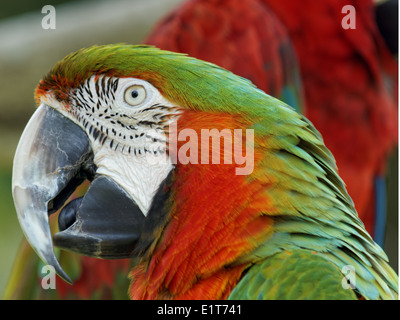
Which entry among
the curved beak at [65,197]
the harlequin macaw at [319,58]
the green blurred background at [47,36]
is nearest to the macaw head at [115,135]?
the curved beak at [65,197]

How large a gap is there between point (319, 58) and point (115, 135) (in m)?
1.00

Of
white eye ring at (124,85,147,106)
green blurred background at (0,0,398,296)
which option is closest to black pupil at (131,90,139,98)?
white eye ring at (124,85,147,106)

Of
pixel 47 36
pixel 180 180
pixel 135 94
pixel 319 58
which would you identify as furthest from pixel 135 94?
pixel 47 36

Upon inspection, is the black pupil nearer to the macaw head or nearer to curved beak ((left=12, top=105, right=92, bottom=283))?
the macaw head

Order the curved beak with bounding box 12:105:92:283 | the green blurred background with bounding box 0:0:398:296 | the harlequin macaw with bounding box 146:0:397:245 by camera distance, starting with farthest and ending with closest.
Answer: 1. the green blurred background with bounding box 0:0:398:296
2. the harlequin macaw with bounding box 146:0:397:245
3. the curved beak with bounding box 12:105:92:283

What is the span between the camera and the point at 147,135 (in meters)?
0.91

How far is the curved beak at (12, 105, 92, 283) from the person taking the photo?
2.80ft

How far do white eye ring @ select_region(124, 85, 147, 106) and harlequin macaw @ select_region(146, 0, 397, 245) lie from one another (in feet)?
2.19

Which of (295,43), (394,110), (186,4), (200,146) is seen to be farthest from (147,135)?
(394,110)

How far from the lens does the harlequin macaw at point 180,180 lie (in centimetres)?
85

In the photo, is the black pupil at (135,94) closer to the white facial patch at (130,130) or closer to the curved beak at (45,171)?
the white facial patch at (130,130)

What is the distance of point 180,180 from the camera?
897 mm

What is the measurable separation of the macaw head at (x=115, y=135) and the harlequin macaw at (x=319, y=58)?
2.16 ft

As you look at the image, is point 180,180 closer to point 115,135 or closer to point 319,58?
point 115,135
